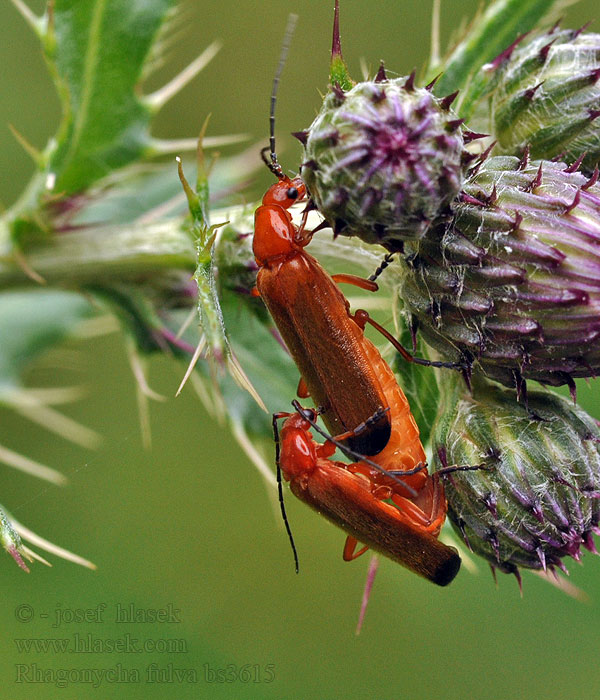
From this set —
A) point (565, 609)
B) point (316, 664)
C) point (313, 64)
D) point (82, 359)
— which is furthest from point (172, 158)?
point (565, 609)

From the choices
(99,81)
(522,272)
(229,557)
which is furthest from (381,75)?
(229,557)

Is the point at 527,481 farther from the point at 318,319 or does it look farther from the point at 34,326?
the point at 34,326

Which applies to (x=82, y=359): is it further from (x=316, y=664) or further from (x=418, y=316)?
(x=418, y=316)

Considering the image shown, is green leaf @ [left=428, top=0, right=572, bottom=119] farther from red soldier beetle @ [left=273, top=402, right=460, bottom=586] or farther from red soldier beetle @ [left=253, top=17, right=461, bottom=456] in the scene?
red soldier beetle @ [left=273, top=402, right=460, bottom=586]

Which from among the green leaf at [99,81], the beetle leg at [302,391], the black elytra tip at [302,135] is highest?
the black elytra tip at [302,135]

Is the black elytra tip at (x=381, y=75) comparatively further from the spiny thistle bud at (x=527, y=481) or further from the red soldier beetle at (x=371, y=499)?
the red soldier beetle at (x=371, y=499)

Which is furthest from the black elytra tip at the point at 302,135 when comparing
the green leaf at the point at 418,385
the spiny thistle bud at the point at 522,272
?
the green leaf at the point at 418,385
